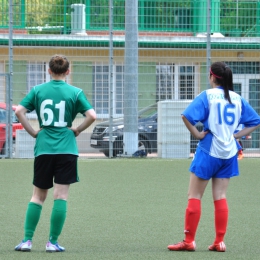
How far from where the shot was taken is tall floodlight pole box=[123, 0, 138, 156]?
57.5 ft

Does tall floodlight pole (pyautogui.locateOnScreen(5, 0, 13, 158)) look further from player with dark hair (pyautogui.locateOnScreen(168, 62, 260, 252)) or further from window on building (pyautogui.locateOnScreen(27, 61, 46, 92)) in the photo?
player with dark hair (pyautogui.locateOnScreen(168, 62, 260, 252))

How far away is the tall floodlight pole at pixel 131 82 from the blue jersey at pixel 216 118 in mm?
10338

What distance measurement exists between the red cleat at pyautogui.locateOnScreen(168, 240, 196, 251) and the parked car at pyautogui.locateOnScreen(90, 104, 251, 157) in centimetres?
1014

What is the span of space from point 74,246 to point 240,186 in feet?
18.2

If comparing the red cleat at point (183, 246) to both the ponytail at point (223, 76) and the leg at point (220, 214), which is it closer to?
the leg at point (220, 214)

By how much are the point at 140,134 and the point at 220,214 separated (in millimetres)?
10856

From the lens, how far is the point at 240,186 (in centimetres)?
1245

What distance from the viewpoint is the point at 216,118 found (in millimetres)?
7078

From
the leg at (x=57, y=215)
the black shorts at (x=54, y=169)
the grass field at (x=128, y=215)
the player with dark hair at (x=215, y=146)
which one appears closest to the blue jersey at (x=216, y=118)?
the player with dark hair at (x=215, y=146)

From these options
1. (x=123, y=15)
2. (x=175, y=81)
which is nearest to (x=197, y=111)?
(x=175, y=81)

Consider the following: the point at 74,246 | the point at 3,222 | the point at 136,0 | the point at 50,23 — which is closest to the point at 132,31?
the point at 136,0

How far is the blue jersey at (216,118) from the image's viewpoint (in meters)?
7.05

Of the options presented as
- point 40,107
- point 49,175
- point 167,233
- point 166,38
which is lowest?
point 167,233

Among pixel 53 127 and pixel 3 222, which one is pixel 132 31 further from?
pixel 53 127
